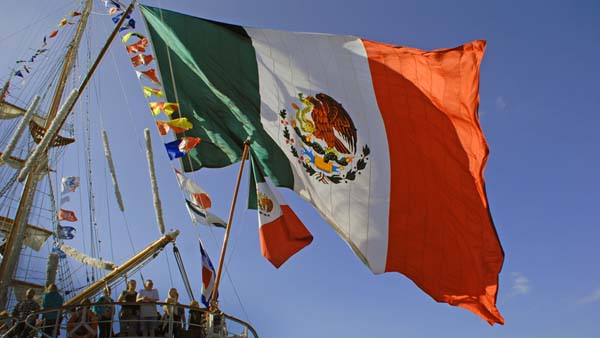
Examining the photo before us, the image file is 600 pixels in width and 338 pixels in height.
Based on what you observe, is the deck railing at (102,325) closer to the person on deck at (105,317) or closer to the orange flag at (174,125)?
the person on deck at (105,317)

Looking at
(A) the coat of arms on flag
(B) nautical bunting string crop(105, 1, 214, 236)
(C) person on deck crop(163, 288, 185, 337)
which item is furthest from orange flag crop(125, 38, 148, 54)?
(C) person on deck crop(163, 288, 185, 337)

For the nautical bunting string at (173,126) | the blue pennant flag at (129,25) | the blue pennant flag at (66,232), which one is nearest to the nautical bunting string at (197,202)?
the nautical bunting string at (173,126)

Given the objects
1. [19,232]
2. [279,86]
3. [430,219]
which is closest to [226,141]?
[279,86]

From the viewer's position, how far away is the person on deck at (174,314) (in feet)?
30.8

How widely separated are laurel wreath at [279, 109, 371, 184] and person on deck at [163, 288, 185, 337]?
5.47 metres

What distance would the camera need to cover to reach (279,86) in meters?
14.4

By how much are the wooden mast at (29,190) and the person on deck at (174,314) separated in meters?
7.46

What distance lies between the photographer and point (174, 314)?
958 cm

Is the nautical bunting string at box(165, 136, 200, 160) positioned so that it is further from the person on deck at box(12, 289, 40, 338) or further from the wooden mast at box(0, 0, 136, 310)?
the person on deck at box(12, 289, 40, 338)

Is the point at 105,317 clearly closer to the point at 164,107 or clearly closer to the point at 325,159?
the point at 164,107

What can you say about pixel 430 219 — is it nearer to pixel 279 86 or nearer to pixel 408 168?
pixel 408 168

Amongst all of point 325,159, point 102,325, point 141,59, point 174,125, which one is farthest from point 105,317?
point 141,59

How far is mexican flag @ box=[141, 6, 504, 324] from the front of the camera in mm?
12859

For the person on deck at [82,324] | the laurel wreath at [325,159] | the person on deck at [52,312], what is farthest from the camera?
the laurel wreath at [325,159]
